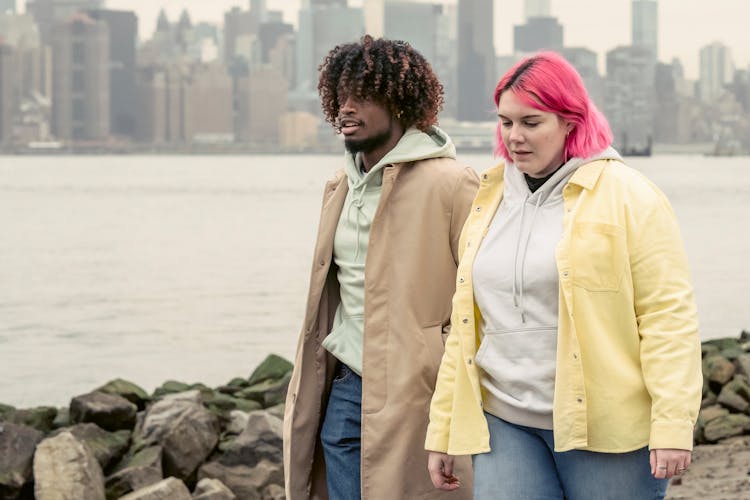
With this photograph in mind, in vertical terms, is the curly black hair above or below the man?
above

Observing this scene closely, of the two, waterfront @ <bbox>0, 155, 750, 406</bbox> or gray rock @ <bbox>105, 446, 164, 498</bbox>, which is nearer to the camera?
gray rock @ <bbox>105, 446, 164, 498</bbox>

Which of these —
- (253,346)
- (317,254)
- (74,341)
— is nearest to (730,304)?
(253,346)

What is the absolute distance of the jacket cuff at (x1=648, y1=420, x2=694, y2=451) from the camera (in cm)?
326

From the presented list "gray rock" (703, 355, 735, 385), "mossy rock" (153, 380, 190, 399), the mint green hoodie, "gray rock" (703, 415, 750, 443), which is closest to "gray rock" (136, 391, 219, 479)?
"mossy rock" (153, 380, 190, 399)

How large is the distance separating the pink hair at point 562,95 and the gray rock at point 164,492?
4027 millimetres

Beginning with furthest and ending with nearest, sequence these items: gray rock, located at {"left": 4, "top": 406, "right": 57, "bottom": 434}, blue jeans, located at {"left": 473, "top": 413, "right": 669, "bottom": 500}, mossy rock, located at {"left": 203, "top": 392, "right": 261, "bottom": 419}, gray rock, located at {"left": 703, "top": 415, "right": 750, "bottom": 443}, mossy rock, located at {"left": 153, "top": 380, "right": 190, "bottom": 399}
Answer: mossy rock, located at {"left": 153, "top": 380, "right": 190, "bottom": 399} < gray rock, located at {"left": 703, "top": 415, "right": 750, "bottom": 443} < mossy rock, located at {"left": 203, "top": 392, "right": 261, "bottom": 419} < gray rock, located at {"left": 4, "top": 406, "right": 57, "bottom": 434} < blue jeans, located at {"left": 473, "top": 413, "right": 669, "bottom": 500}

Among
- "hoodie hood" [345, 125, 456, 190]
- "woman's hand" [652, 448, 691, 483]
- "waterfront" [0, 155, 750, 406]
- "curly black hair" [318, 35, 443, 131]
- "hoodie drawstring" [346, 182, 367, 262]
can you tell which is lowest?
"waterfront" [0, 155, 750, 406]

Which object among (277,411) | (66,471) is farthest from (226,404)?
(66,471)

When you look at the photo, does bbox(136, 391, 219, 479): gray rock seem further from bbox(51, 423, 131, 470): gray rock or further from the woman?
the woman

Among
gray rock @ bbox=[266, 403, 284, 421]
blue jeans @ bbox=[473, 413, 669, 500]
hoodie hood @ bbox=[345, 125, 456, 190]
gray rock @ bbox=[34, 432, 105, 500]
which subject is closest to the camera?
blue jeans @ bbox=[473, 413, 669, 500]

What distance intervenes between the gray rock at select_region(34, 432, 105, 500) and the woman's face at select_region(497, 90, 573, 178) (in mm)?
4499

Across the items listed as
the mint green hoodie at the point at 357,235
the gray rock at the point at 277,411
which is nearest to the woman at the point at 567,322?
the mint green hoodie at the point at 357,235

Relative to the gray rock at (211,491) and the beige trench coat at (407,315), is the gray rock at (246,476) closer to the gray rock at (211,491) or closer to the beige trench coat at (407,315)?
the gray rock at (211,491)

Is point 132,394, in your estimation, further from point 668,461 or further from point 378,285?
point 668,461
